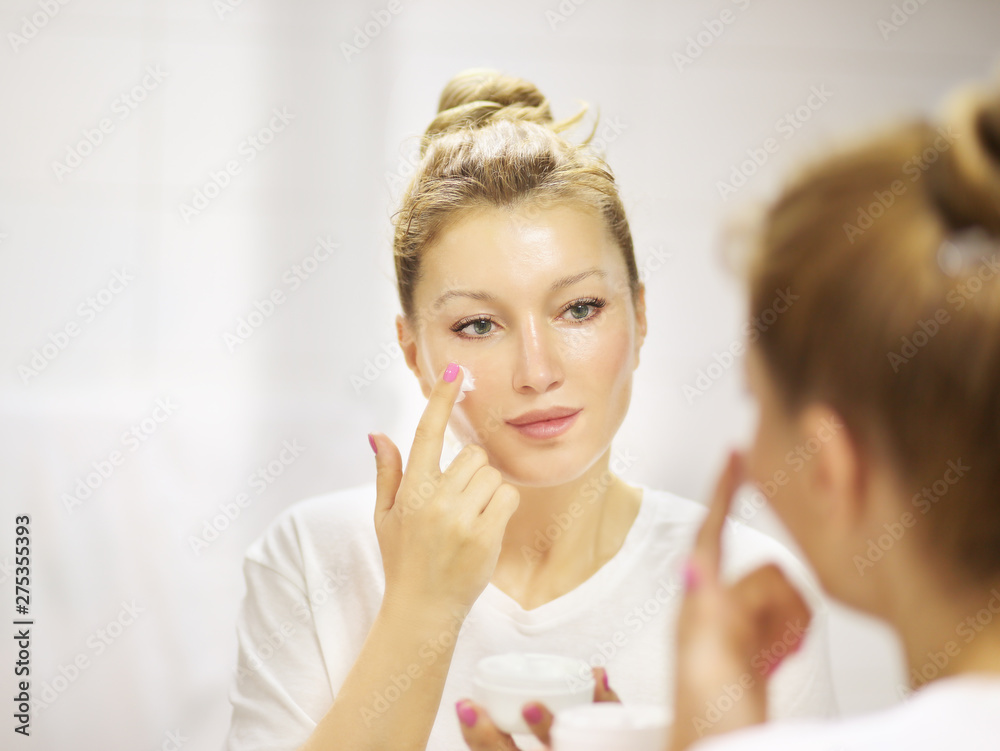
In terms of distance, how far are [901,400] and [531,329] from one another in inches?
14.1

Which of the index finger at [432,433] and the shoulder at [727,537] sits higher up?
the index finger at [432,433]

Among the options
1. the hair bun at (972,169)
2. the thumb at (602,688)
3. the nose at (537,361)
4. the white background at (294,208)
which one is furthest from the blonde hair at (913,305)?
the white background at (294,208)

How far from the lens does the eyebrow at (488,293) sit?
2.35ft

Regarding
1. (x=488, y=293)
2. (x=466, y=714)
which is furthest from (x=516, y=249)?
(x=466, y=714)

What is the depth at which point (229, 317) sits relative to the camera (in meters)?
1.11

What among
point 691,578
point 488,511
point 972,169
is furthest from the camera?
point 488,511

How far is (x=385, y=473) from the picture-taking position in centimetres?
69

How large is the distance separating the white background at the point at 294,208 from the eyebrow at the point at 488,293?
359 mm

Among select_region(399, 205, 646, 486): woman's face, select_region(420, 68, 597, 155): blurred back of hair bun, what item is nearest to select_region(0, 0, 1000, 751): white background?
select_region(420, 68, 597, 155): blurred back of hair bun

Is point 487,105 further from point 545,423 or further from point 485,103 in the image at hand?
point 545,423

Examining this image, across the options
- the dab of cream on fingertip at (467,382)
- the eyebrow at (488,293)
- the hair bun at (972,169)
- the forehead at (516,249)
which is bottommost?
the dab of cream on fingertip at (467,382)

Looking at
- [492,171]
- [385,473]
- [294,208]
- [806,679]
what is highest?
[294,208]

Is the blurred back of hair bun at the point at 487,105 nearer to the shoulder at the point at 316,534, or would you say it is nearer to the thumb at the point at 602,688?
the shoulder at the point at 316,534

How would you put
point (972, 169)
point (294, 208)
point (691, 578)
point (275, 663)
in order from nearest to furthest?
point (972, 169) → point (691, 578) → point (275, 663) → point (294, 208)
